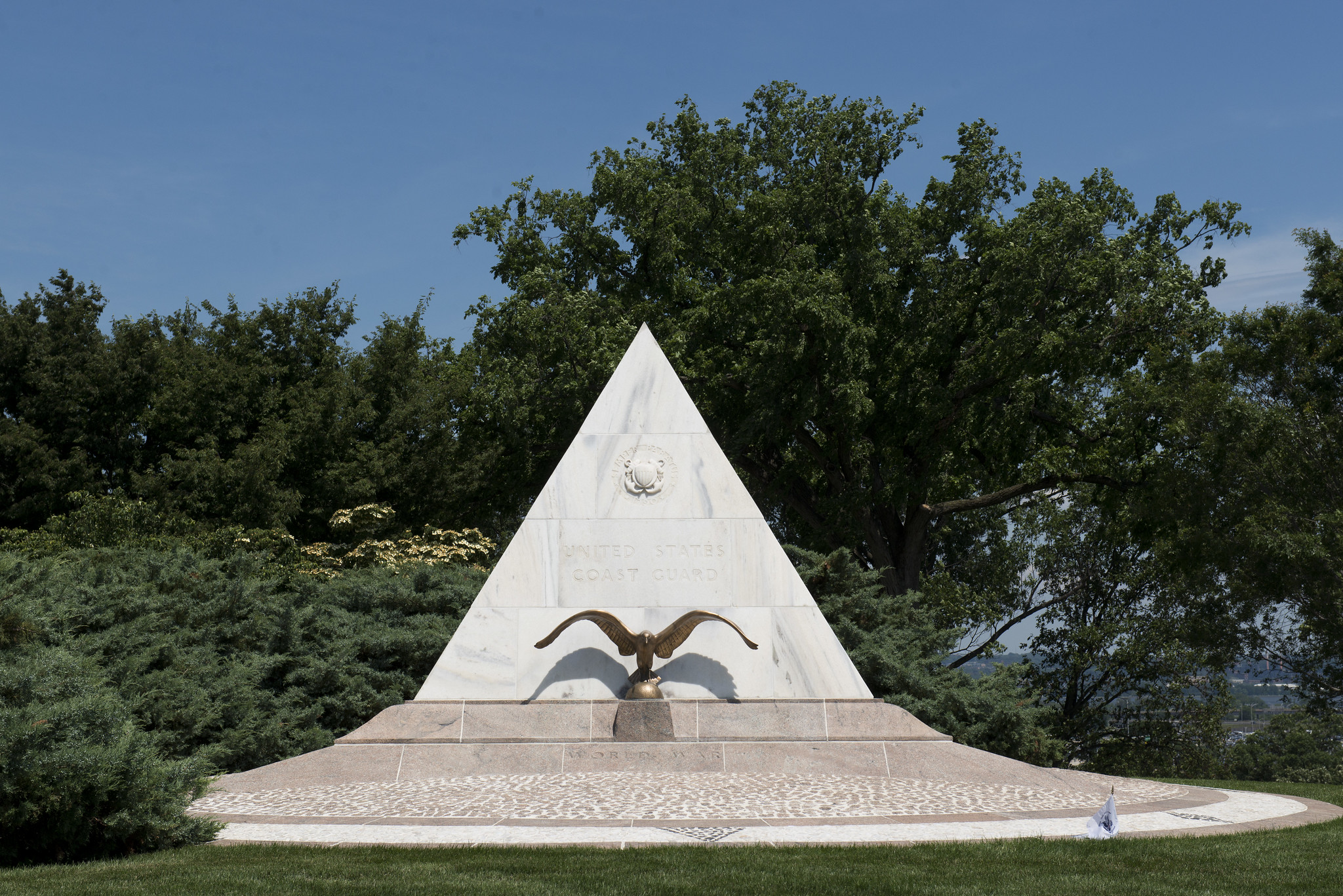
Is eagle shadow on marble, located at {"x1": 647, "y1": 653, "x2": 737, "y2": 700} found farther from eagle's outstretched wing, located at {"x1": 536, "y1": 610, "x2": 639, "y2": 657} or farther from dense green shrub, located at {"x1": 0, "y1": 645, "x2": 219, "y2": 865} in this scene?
dense green shrub, located at {"x1": 0, "y1": 645, "x2": 219, "y2": 865}

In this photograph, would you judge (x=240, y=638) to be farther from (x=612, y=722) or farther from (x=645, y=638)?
(x=645, y=638)

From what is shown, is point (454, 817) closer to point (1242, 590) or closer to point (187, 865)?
point (187, 865)

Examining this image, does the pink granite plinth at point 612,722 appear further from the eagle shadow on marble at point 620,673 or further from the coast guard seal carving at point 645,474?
the coast guard seal carving at point 645,474

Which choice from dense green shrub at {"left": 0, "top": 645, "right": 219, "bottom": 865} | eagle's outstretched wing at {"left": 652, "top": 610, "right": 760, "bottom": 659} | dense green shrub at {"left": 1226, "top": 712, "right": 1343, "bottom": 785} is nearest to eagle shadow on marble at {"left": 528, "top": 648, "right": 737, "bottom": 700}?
eagle's outstretched wing at {"left": 652, "top": 610, "right": 760, "bottom": 659}

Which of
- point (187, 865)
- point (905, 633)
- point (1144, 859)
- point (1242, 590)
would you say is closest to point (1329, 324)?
point (1242, 590)

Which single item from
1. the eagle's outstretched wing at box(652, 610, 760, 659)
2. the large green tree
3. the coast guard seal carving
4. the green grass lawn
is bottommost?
the green grass lawn

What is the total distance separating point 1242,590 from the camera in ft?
62.3

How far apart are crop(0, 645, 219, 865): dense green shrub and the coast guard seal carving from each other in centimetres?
637

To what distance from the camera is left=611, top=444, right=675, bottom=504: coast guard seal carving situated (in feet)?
42.7

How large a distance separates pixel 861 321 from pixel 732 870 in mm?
17766

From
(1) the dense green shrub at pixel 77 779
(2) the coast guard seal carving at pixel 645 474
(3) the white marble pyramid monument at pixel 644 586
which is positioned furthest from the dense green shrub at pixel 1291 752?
(1) the dense green shrub at pixel 77 779

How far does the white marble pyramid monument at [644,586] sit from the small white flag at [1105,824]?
14.3ft

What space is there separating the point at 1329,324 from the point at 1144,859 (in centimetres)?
1560

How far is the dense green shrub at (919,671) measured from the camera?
14430 millimetres
